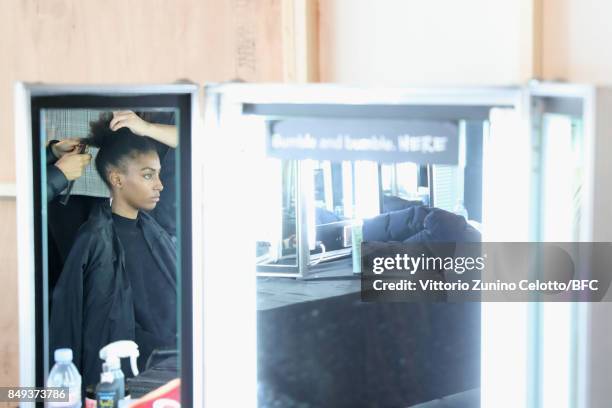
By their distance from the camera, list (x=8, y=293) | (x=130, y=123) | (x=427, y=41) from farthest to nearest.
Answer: (x=8, y=293)
(x=427, y=41)
(x=130, y=123)

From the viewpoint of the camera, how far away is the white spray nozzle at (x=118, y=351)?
1.39 m

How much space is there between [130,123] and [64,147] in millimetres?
114

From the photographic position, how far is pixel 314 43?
1.82 m

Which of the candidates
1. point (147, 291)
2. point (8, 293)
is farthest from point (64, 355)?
point (8, 293)

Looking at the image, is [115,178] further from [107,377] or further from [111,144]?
[107,377]

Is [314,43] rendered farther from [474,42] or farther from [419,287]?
[419,287]

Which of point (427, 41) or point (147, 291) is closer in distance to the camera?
point (147, 291)

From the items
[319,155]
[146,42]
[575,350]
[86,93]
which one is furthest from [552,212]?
[146,42]

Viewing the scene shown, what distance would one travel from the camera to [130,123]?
4.44 feet

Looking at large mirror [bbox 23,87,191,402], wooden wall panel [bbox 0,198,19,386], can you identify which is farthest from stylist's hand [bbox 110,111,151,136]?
wooden wall panel [bbox 0,198,19,386]

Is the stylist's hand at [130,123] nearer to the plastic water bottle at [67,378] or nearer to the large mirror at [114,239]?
the large mirror at [114,239]

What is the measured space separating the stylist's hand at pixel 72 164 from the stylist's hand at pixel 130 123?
2.8 inches

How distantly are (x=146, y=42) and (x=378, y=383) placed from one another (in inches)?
37.0

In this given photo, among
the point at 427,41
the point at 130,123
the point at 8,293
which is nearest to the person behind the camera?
the point at 130,123
